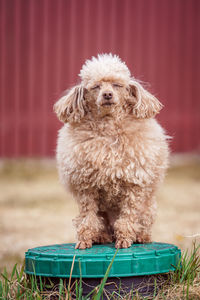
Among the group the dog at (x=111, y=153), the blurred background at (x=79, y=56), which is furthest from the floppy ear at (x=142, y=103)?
the blurred background at (x=79, y=56)

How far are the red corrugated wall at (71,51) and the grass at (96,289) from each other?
6.95 meters

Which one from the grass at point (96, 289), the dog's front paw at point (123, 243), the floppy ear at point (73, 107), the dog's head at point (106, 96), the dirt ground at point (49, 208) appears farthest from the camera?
the dirt ground at point (49, 208)

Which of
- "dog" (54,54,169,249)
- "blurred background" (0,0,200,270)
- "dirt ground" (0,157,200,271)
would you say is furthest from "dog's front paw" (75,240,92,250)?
"blurred background" (0,0,200,270)

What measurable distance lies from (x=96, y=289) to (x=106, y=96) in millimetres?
1089

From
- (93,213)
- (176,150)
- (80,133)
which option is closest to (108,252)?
(93,213)

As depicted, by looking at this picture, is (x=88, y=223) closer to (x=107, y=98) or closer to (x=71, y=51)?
(x=107, y=98)

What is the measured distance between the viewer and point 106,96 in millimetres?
2973

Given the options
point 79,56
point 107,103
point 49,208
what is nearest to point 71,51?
point 79,56

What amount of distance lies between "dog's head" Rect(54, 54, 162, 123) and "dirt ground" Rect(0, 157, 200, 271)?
2.27ft

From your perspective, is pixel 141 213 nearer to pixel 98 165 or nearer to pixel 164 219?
pixel 98 165

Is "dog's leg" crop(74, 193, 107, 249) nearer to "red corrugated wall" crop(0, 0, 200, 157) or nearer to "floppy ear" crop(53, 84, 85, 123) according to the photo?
"floppy ear" crop(53, 84, 85, 123)

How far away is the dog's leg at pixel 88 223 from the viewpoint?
120 inches

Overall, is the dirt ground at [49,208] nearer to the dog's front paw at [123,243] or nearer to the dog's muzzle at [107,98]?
the dog's front paw at [123,243]

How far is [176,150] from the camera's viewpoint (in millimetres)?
9922
